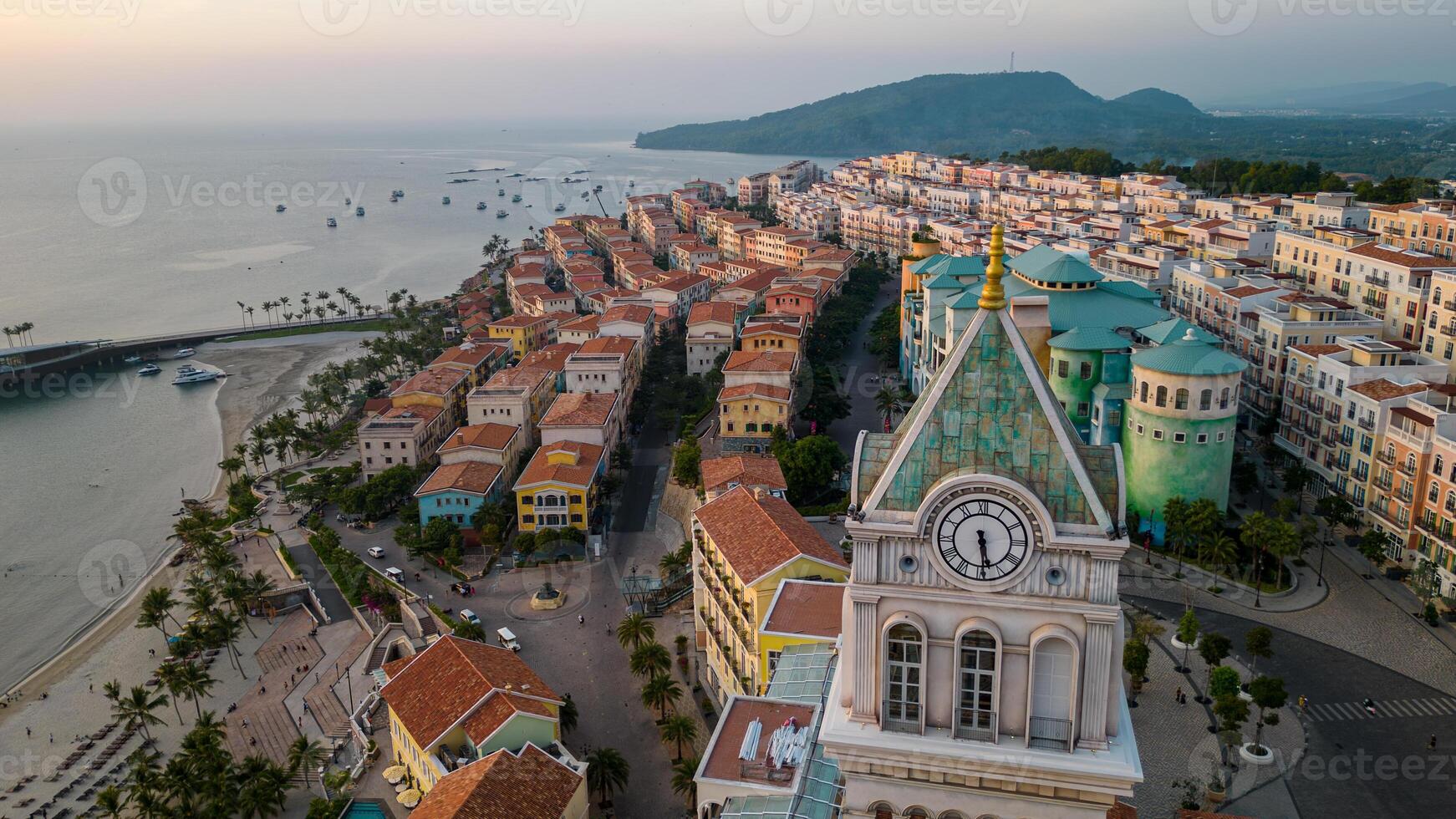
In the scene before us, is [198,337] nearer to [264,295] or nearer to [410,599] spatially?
[264,295]

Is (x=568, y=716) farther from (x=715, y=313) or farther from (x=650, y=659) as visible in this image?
(x=715, y=313)

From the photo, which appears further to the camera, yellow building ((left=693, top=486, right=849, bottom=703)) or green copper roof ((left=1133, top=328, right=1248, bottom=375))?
green copper roof ((left=1133, top=328, right=1248, bottom=375))

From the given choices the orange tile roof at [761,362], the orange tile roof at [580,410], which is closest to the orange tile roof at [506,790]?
the orange tile roof at [580,410]

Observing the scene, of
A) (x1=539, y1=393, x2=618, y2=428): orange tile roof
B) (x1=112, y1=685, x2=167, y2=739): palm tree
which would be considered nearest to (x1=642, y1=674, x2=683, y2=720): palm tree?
(x1=112, y1=685, x2=167, y2=739): palm tree

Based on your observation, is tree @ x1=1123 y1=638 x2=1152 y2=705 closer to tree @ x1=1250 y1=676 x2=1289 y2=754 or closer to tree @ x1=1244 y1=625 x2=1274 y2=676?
tree @ x1=1250 y1=676 x2=1289 y2=754

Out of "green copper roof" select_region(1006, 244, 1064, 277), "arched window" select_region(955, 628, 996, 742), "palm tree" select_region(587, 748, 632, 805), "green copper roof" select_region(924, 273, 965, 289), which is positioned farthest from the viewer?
"green copper roof" select_region(924, 273, 965, 289)

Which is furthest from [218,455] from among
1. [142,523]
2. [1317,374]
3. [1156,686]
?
[1317,374]

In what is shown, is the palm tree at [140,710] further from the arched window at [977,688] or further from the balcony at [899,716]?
the arched window at [977,688]
